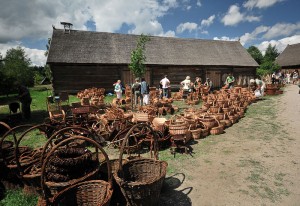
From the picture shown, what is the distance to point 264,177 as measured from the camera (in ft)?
16.3

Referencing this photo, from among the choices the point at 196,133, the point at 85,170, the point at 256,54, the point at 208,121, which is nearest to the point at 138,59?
the point at 208,121

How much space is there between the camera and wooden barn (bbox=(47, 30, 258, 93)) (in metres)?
Answer: 18.8

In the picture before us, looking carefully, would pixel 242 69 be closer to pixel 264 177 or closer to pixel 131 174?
pixel 264 177

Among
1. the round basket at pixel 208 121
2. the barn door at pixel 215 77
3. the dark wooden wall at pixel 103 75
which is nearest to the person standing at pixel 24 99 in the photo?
the dark wooden wall at pixel 103 75

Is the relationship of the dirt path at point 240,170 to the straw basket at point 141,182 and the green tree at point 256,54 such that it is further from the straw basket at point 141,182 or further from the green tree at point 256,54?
the green tree at point 256,54

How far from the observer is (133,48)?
71.7 feet

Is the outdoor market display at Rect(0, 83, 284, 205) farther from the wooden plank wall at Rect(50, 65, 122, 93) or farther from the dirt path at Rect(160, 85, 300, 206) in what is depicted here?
the wooden plank wall at Rect(50, 65, 122, 93)

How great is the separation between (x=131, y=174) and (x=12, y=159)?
8.33 feet

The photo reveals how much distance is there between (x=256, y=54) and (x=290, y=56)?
Result: 25430 mm

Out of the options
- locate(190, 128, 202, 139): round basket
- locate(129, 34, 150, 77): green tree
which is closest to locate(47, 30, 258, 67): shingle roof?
locate(129, 34, 150, 77): green tree

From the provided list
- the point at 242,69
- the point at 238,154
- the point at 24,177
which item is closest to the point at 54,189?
the point at 24,177

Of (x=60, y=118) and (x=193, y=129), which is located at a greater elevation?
(x=60, y=118)

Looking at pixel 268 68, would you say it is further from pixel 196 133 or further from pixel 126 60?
pixel 196 133

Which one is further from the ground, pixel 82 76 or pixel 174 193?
pixel 82 76
